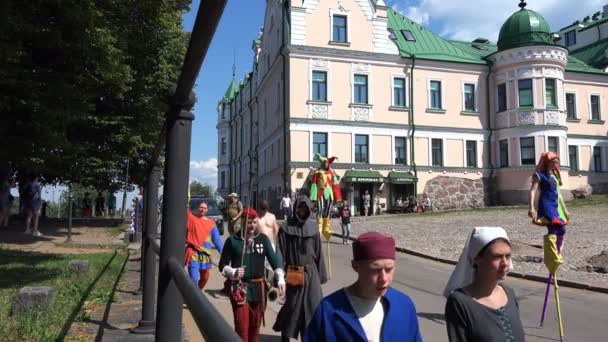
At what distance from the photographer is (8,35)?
383 inches

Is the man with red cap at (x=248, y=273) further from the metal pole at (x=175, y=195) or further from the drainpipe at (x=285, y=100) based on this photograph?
the drainpipe at (x=285, y=100)

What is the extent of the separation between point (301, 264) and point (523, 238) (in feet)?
42.5

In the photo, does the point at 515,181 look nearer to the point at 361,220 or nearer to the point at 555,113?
the point at 555,113

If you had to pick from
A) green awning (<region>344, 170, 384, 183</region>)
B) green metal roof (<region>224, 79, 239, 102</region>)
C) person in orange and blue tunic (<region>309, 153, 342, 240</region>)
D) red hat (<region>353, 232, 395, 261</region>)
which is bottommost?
red hat (<region>353, 232, 395, 261</region>)

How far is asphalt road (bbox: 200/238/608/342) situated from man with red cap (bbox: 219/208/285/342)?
0.21 metres

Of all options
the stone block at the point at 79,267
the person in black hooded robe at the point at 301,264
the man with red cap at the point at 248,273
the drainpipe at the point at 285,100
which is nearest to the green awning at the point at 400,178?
the drainpipe at the point at 285,100

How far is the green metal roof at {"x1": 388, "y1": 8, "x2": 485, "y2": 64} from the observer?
38.6 metres

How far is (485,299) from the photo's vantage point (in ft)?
9.92

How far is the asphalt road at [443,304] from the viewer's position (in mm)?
6793

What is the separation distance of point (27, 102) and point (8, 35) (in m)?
1.99

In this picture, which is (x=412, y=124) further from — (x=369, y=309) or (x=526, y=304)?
(x=369, y=309)

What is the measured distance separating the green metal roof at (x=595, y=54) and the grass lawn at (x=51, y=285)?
43.2 m

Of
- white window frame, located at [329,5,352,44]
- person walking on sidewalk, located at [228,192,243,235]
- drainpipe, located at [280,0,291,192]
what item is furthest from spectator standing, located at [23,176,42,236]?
white window frame, located at [329,5,352,44]

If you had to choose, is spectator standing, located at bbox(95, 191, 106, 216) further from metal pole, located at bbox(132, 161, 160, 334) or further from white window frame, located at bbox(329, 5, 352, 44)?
metal pole, located at bbox(132, 161, 160, 334)
